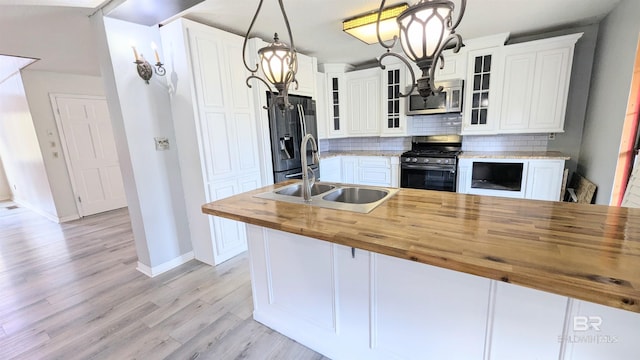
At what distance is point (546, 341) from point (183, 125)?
2.99 m

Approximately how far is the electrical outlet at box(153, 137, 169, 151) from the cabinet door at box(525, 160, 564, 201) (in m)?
4.08

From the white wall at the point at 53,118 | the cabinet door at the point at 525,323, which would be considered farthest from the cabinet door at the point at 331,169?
the white wall at the point at 53,118

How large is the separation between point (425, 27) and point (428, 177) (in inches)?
120

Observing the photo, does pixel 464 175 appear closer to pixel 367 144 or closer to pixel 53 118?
pixel 367 144

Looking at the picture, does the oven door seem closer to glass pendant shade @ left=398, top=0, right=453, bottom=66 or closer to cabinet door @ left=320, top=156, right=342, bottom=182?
cabinet door @ left=320, top=156, right=342, bottom=182

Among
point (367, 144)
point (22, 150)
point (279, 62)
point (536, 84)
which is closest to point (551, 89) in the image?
point (536, 84)

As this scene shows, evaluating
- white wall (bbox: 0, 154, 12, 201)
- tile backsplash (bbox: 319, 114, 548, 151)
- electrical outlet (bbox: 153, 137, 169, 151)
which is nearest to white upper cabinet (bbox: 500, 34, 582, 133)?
tile backsplash (bbox: 319, 114, 548, 151)

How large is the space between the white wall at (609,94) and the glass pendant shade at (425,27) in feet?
8.00

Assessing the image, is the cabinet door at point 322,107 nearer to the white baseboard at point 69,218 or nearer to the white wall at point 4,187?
the white baseboard at point 69,218

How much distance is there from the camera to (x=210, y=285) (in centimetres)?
245

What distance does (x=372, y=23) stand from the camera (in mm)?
2467

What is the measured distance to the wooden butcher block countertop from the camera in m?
0.78

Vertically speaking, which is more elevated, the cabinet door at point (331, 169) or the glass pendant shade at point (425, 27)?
the glass pendant shade at point (425, 27)

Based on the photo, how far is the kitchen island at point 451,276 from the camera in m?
0.87
